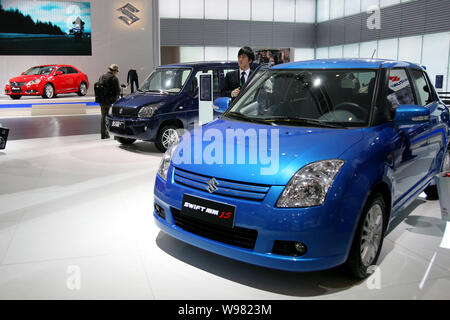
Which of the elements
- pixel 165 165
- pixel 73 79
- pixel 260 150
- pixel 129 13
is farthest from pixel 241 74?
pixel 129 13

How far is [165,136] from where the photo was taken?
7.84m

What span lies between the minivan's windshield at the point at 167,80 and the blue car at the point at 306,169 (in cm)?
435

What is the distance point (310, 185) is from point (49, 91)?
1607 centimetres

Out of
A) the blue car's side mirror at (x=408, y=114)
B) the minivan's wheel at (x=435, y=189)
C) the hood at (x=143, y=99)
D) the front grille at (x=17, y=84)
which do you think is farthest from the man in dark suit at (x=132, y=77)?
the blue car's side mirror at (x=408, y=114)

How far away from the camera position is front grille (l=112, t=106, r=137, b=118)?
767cm

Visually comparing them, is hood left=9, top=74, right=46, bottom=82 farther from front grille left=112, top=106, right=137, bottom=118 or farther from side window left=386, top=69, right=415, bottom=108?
side window left=386, top=69, right=415, bottom=108

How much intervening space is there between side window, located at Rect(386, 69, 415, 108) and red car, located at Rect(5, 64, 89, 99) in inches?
605

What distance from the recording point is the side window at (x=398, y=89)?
11.5 feet

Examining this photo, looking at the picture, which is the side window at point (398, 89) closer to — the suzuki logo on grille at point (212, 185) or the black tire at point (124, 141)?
the suzuki logo on grille at point (212, 185)

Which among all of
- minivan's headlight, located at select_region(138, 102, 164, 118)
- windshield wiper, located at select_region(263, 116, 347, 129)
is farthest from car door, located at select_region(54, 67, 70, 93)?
windshield wiper, located at select_region(263, 116, 347, 129)

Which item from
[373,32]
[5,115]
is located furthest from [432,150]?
[373,32]

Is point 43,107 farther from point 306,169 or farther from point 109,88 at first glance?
point 306,169

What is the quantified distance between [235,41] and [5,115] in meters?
15.1
